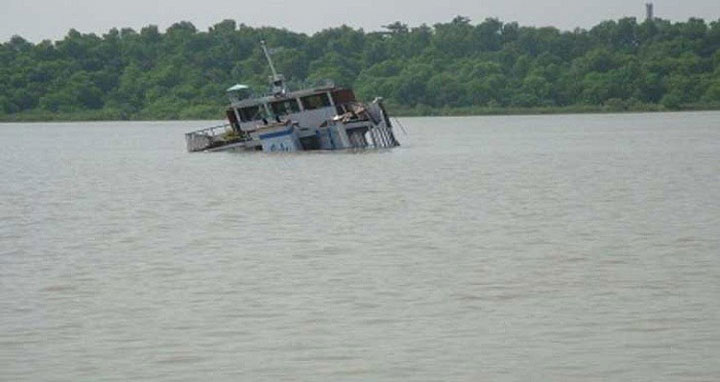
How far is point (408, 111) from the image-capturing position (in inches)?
7805

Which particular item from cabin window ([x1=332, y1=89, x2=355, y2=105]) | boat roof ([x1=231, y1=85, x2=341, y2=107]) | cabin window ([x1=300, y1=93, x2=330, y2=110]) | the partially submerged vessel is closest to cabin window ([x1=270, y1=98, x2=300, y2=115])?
the partially submerged vessel

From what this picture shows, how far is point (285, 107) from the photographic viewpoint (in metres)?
77.5

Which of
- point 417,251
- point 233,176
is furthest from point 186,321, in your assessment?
point 233,176

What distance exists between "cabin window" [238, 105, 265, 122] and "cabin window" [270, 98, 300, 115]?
0.97 metres

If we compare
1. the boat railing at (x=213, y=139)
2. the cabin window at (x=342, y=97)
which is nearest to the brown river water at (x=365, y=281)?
the cabin window at (x=342, y=97)

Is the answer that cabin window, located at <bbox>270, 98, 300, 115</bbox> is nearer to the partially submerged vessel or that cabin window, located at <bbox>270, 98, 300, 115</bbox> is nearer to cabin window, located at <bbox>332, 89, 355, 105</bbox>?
the partially submerged vessel

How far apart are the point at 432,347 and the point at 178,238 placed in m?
15.4

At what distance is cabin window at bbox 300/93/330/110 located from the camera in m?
76.9

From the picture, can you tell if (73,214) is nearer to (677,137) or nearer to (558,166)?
(558,166)

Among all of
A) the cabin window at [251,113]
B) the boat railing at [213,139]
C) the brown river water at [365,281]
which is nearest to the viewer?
the brown river water at [365,281]

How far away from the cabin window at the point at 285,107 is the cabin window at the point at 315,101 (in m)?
0.38

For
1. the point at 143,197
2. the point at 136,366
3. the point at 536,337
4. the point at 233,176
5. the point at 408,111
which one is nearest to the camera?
the point at 136,366

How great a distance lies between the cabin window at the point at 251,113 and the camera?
3103 inches

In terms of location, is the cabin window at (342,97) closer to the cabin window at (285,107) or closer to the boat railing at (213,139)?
the cabin window at (285,107)
